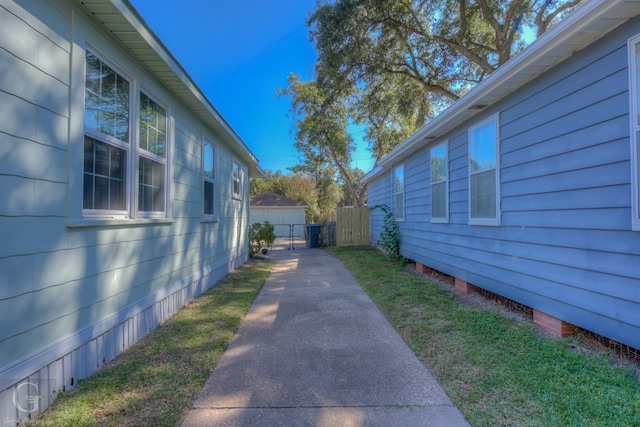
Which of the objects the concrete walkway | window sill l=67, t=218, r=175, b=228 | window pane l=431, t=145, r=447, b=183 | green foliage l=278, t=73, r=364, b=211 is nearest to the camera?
the concrete walkway

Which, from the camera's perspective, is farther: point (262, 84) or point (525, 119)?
point (262, 84)

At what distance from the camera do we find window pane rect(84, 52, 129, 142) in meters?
2.91

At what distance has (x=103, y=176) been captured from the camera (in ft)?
10.2

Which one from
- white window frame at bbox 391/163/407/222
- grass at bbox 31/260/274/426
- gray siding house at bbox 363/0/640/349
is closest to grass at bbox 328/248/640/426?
gray siding house at bbox 363/0/640/349

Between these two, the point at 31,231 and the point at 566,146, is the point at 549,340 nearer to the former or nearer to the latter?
the point at 566,146

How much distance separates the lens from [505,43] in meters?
9.58

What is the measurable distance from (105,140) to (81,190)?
26.4 inches

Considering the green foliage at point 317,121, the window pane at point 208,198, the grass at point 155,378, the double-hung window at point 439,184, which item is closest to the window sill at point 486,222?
the double-hung window at point 439,184

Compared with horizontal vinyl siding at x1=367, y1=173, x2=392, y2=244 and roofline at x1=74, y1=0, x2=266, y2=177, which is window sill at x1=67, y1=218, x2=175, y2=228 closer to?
roofline at x1=74, y1=0, x2=266, y2=177

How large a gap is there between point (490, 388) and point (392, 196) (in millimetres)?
8338

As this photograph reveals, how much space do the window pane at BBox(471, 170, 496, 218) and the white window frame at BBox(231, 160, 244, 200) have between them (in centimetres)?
570

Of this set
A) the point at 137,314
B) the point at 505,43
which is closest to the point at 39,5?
the point at 137,314

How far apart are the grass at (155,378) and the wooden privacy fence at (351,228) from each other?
9.68 m

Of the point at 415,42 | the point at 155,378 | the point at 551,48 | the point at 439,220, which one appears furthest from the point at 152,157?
the point at 415,42
